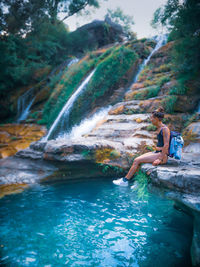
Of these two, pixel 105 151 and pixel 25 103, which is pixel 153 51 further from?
pixel 25 103

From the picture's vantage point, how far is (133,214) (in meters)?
3.81

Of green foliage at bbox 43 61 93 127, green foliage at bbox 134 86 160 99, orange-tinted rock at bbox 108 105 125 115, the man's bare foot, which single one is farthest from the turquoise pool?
green foliage at bbox 43 61 93 127

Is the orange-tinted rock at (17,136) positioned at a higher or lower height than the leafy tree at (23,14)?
lower

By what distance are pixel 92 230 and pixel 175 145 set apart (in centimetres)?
225

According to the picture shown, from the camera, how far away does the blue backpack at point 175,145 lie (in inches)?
135

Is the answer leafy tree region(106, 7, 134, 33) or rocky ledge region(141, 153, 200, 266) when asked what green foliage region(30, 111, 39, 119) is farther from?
leafy tree region(106, 7, 134, 33)

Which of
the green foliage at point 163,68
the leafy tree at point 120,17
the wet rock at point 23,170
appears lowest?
the wet rock at point 23,170

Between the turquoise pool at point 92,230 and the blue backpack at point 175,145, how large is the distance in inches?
51.8

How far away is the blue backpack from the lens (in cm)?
344

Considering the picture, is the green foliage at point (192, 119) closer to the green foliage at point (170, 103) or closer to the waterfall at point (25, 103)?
the green foliage at point (170, 103)

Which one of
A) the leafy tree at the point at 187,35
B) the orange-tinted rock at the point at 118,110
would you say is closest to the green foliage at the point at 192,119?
the leafy tree at the point at 187,35

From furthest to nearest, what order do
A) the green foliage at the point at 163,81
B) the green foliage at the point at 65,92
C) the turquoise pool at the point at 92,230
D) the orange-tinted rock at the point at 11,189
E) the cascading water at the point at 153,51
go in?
the green foliage at the point at 65,92
the cascading water at the point at 153,51
the green foliage at the point at 163,81
the orange-tinted rock at the point at 11,189
the turquoise pool at the point at 92,230

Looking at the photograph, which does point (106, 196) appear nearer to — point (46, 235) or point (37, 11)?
point (46, 235)

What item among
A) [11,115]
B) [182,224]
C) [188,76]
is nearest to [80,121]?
[188,76]
